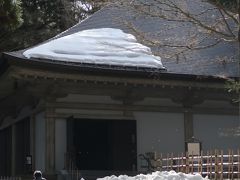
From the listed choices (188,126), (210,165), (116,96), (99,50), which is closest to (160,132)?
(188,126)

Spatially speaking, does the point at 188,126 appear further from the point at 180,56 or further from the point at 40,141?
the point at 40,141

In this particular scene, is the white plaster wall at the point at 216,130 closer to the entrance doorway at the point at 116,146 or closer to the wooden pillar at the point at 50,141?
the entrance doorway at the point at 116,146

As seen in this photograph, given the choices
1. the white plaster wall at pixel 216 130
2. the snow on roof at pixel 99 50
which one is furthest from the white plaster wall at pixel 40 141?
the white plaster wall at pixel 216 130

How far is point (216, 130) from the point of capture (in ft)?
66.1

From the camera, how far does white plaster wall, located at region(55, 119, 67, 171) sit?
17953 millimetres

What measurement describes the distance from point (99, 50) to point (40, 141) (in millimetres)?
3472

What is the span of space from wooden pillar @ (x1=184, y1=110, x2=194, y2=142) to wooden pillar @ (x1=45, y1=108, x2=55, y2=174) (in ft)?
14.8

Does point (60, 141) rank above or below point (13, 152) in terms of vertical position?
above

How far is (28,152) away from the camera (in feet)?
66.3

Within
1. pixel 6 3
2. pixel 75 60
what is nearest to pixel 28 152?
pixel 75 60

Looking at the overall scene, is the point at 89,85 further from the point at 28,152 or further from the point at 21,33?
the point at 21,33

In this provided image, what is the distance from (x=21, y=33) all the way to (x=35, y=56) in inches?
500

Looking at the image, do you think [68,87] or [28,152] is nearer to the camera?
[68,87]

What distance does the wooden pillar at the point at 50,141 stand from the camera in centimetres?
1759
